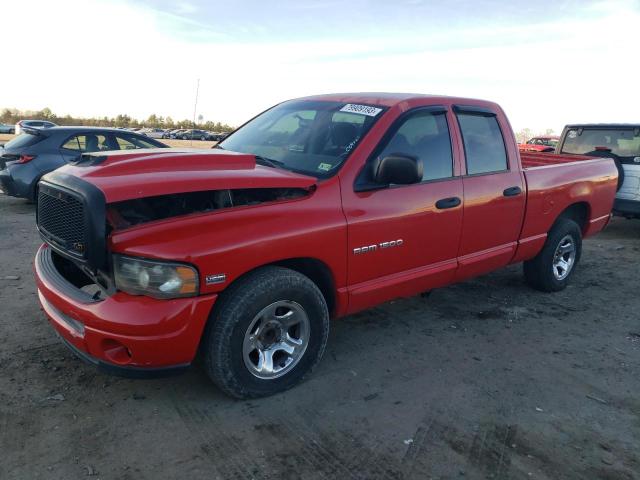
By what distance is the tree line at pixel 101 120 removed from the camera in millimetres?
54750

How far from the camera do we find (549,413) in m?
3.18

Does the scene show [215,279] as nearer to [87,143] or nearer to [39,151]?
[39,151]

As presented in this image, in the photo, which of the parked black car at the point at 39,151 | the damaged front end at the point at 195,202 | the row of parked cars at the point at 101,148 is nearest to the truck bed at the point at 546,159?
the row of parked cars at the point at 101,148

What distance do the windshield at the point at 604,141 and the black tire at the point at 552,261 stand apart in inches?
140

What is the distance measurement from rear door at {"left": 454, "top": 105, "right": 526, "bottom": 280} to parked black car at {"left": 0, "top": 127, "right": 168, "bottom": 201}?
5.80m

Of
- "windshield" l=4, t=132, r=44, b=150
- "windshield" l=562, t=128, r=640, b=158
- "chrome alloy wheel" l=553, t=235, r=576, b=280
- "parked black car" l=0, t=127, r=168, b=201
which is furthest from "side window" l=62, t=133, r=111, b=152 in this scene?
"windshield" l=562, t=128, r=640, b=158

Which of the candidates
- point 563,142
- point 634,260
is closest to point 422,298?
point 634,260

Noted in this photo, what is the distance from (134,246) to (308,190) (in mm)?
1134

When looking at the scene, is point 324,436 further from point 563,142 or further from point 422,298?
point 563,142

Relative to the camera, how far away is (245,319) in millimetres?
2902

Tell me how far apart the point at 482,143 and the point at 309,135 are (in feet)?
5.23

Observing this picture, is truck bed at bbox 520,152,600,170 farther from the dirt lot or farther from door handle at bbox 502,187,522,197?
the dirt lot

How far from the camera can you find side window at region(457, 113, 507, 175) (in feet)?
13.9

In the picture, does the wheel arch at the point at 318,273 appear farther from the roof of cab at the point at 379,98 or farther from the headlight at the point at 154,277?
the roof of cab at the point at 379,98
